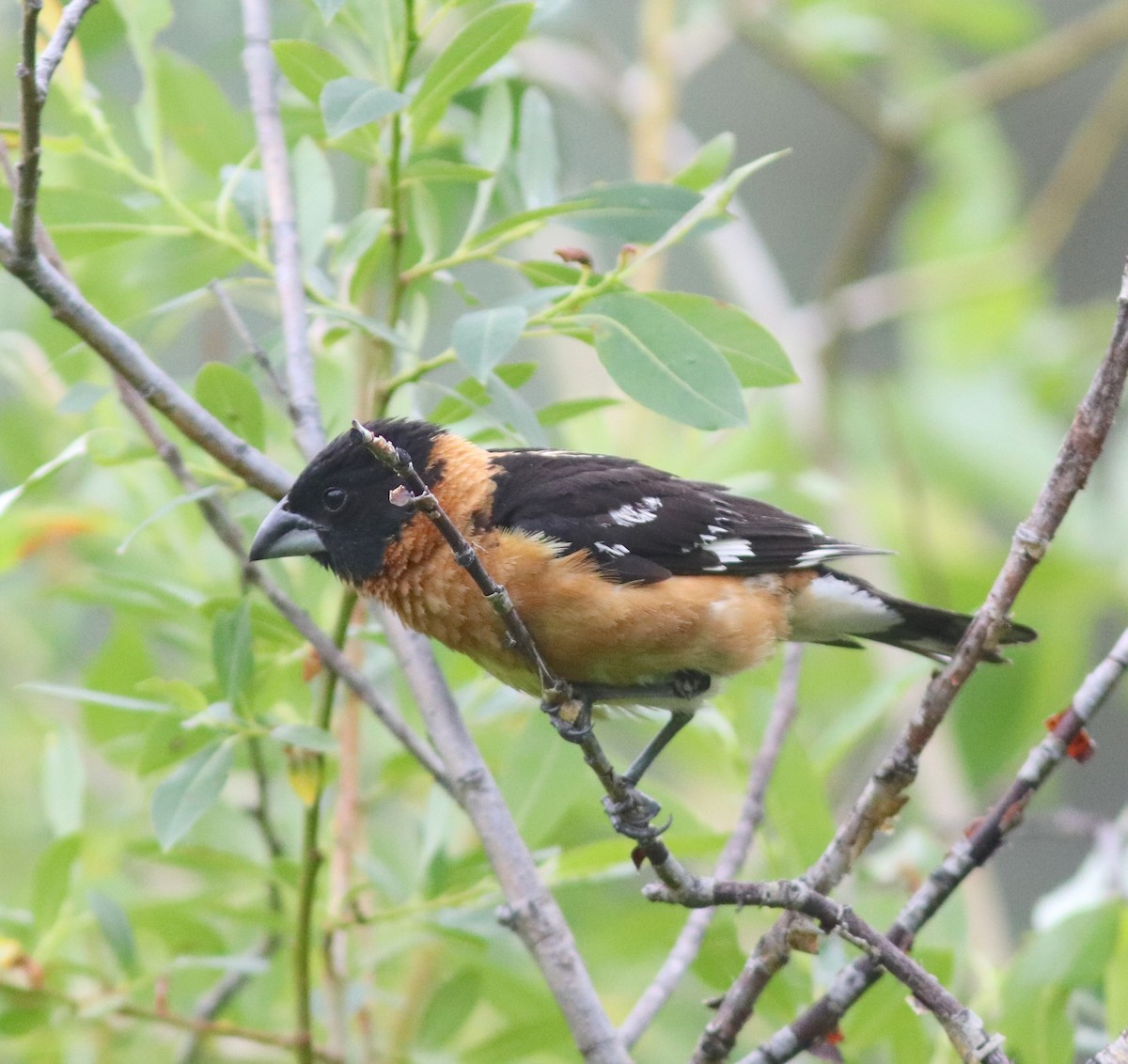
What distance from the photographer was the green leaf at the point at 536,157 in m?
3.19

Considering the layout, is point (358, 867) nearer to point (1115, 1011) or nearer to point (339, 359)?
point (339, 359)

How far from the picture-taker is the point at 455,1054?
3.33 meters

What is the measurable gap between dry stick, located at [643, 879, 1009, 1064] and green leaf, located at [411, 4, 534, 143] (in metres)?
1.50

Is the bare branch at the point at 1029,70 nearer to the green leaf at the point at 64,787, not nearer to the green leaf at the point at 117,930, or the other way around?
the green leaf at the point at 64,787

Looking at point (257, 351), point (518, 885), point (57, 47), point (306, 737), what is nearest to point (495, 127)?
point (257, 351)

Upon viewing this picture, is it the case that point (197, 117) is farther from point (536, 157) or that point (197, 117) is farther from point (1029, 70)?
point (1029, 70)

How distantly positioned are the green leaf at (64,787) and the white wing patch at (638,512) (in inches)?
49.4

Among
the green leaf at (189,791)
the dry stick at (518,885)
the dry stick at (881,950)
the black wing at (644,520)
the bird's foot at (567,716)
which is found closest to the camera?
the dry stick at (881,950)

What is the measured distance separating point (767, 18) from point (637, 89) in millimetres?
613

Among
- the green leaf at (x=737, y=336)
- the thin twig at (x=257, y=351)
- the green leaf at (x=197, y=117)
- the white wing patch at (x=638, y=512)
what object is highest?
the green leaf at (x=197, y=117)

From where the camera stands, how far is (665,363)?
273 centimetres

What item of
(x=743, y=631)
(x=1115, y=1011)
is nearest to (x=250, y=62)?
(x=743, y=631)

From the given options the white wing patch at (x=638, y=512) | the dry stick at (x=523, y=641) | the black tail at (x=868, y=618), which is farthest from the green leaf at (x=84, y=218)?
the black tail at (x=868, y=618)

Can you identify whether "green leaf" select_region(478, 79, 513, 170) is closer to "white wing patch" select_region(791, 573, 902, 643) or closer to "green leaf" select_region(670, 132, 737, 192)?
"green leaf" select_region(670, 132, 737, 192)
